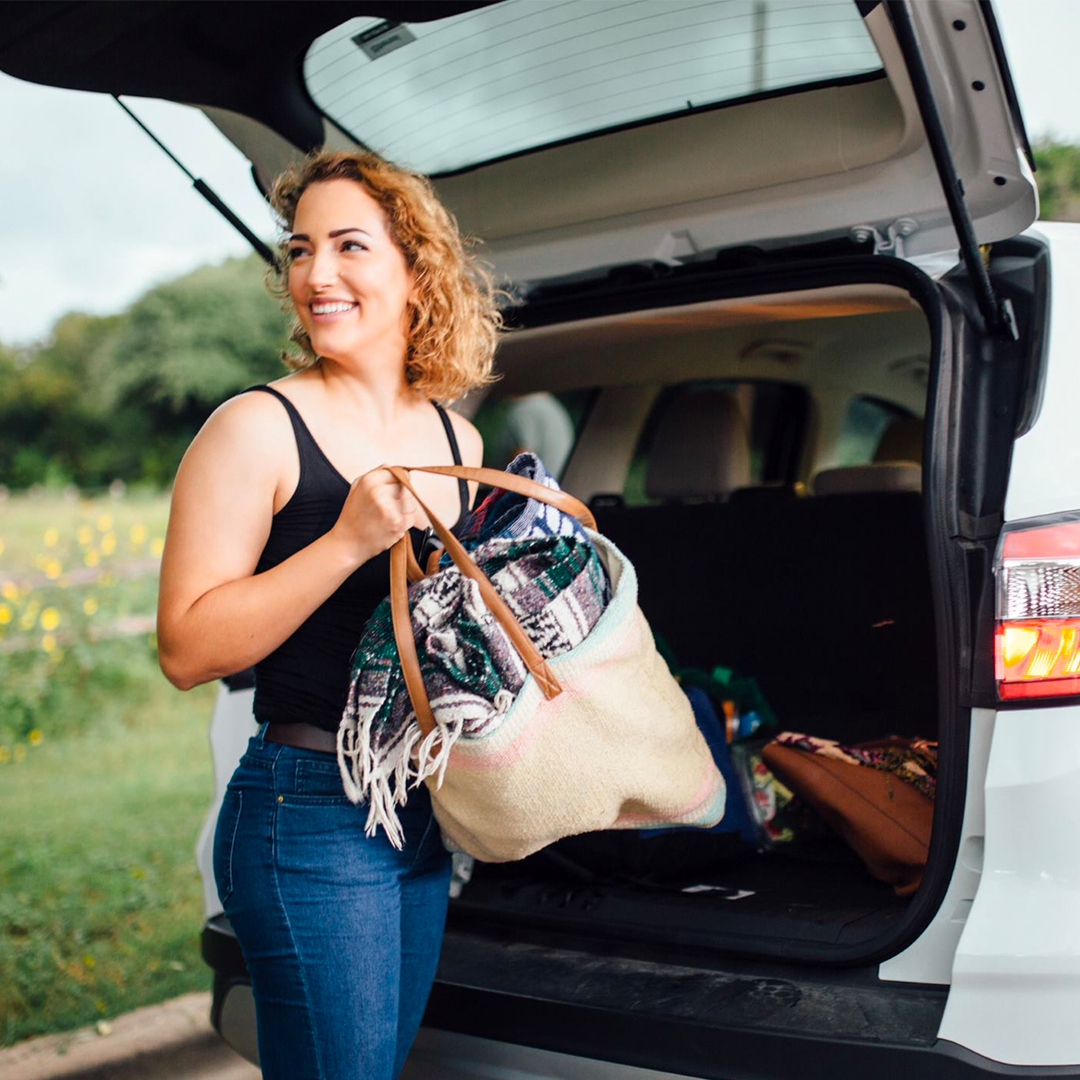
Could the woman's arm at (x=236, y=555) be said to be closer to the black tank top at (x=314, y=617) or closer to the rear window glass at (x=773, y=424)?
the black tank top at (x=314, y=617)

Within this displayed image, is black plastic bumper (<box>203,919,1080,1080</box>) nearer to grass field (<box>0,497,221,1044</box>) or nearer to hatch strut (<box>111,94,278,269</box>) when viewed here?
hatch strut (<box>111,94,278,269</box>)

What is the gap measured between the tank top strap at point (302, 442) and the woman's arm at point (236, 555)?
6 cm

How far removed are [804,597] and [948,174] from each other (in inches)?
61.6

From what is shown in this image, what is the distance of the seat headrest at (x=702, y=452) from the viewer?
135 inches

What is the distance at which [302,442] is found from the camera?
58.6 inches

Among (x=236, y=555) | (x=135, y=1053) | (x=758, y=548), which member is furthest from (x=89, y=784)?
(x=236, y=555)

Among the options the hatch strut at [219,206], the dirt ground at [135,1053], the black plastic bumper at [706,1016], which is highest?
the hatch strut at [219,206]

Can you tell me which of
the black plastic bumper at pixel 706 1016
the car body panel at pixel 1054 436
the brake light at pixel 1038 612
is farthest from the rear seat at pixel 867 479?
the black plastic bumper at pixel 706 1016

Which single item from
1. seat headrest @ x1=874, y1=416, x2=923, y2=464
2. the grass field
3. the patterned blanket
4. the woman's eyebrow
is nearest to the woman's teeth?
the woman's eyebrow

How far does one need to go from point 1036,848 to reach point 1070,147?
17277mm

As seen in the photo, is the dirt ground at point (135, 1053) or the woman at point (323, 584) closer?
the woman at point (323, 584)

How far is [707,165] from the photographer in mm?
2312

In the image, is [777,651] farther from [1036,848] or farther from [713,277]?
[1036,848]

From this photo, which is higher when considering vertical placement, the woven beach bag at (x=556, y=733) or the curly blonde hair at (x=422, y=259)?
the curly blonde hair at (x=422, y=259)
